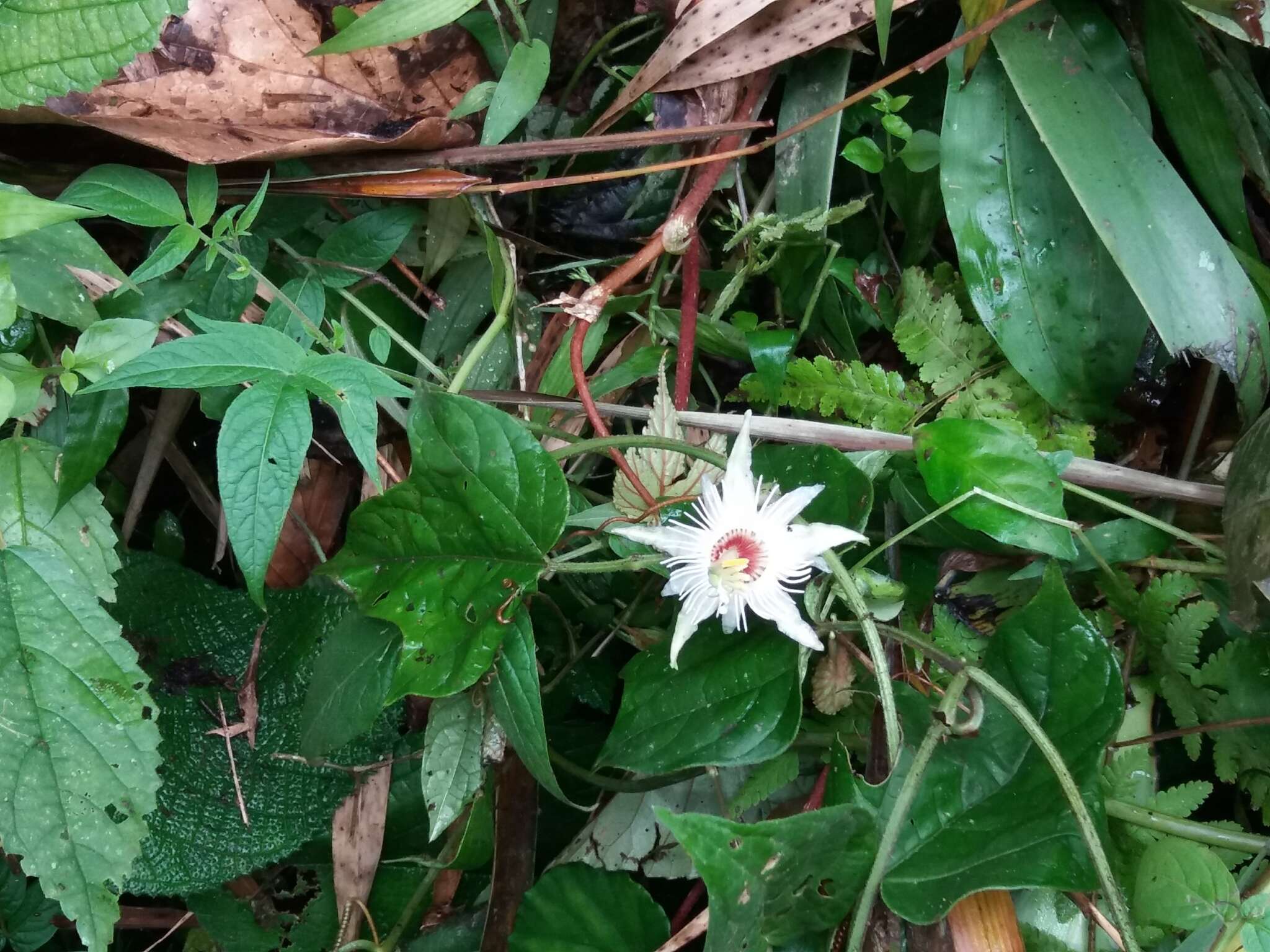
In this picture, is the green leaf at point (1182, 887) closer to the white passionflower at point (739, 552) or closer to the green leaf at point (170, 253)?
the white passionflower at point (739, 552)

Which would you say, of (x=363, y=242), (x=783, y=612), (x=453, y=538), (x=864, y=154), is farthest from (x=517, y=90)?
(x=783, y=612)

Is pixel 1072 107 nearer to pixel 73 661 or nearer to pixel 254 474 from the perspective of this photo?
pixel 254 474

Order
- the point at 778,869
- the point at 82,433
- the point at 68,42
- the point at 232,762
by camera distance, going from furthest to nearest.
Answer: the point at 232,762
the point at 82,433
the point at 68,42
the point at 778,869

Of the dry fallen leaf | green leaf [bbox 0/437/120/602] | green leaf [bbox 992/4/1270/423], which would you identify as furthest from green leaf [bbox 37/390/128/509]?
green leaf [bbox 992/4/1270/423]

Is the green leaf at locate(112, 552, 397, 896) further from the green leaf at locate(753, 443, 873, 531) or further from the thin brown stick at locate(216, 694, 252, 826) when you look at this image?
the green leaf at locate(753, 443, 873, 531)

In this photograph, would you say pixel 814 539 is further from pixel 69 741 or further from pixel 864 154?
pixel 69 741

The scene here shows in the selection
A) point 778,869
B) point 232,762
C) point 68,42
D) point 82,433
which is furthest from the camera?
point 232,762

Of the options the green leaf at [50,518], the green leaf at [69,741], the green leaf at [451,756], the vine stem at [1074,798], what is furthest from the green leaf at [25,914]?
the vine stem at [1074,798]
